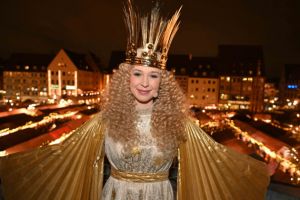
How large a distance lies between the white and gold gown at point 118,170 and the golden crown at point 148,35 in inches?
20.5

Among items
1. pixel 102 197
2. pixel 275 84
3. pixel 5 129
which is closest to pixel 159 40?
pixel 102 197

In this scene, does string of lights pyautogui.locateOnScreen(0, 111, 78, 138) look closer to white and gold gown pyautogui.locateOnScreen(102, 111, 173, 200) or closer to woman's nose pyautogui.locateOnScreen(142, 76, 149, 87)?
white and gold gown pyautogui.locateOnScreen(102, 111, 173, 200)

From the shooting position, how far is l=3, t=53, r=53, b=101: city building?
4934cm

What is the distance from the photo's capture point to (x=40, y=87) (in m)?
49.6

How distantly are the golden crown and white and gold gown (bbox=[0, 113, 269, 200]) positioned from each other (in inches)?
20.5

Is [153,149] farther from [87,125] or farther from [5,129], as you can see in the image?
[5,129]

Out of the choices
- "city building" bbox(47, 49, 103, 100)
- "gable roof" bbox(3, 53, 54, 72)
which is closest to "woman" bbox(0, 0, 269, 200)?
"city building" bbox(47, 49, 103, 100)

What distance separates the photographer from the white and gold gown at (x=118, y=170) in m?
2.35

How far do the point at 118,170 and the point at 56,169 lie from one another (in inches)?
21.0

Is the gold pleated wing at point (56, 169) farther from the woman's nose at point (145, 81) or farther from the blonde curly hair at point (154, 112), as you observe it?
the woman's nose at point (145, 81)

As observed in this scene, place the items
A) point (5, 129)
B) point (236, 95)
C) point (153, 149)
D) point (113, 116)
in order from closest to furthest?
point (153, 149), point (113, 116), point (5, 129), point (236, 95)

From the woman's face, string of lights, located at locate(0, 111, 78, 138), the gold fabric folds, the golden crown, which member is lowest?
string of lights, located at locate(0, 111, 78, 138)

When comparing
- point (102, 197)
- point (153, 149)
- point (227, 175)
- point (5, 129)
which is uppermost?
point (153, 149)

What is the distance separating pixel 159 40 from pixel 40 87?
51068 mm
